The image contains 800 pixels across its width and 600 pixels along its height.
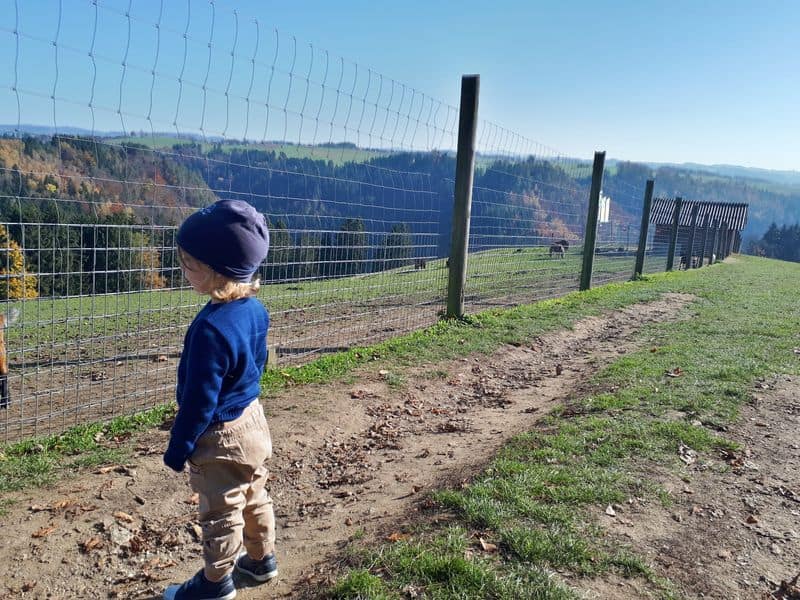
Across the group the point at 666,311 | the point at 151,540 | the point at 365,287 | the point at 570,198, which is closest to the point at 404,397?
the point at 365,287

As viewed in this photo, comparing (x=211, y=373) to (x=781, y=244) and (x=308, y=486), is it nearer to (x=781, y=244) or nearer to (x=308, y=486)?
(x=308, y=486)

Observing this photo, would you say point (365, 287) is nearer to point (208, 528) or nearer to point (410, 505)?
point (410, 505)

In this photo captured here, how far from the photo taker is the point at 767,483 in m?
4.03

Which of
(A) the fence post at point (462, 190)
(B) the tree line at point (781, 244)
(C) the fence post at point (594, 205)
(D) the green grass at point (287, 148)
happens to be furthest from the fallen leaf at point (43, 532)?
(B) the tree line at point (781, 244)

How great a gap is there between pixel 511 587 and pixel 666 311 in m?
10.5

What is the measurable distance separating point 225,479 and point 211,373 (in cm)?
49

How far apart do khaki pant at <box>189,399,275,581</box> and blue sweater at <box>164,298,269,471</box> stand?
75 millimetres

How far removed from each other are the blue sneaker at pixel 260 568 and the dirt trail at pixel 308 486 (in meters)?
0.06

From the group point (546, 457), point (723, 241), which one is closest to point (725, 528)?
point (546, 457)

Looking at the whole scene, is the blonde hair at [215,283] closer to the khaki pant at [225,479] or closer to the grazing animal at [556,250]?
the khaki pant at [225,479]

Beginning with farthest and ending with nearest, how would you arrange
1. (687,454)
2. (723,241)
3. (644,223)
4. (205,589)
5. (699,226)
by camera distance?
1. (723,241)
2. (699,226)
3. (644,223)
4. (687,454)
5. (205,589)

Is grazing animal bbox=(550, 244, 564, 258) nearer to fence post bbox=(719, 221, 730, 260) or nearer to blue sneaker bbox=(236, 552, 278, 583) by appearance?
blue sneaker bbox=(236, 552, 278, 583)

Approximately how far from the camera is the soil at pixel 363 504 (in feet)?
10.1

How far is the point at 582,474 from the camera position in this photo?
388cm
